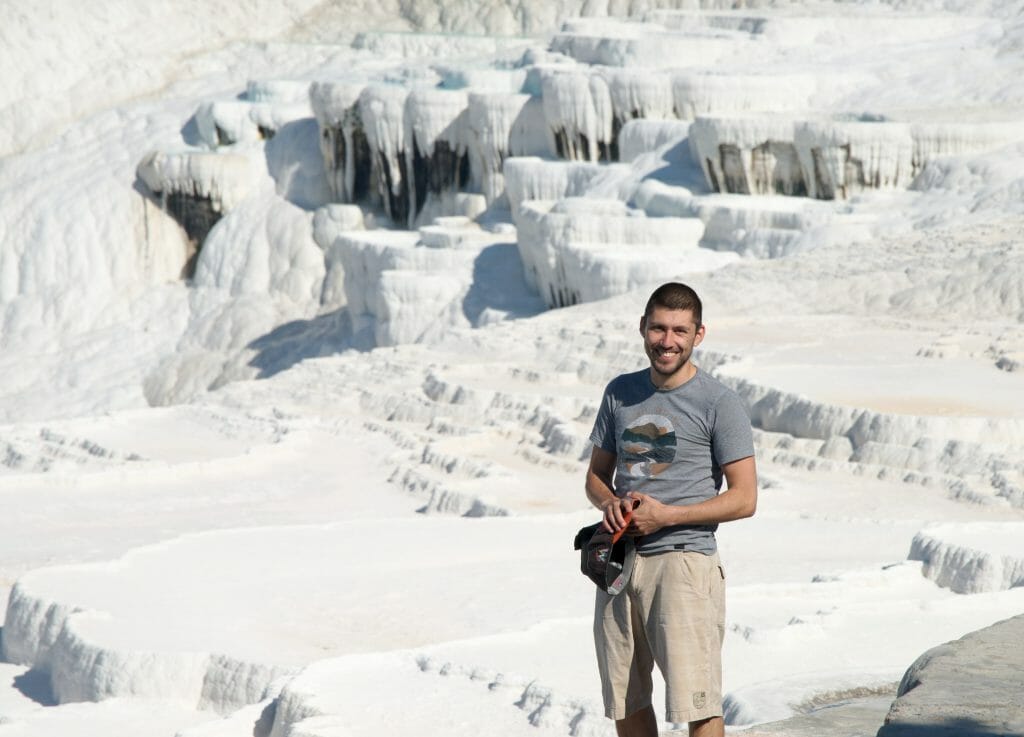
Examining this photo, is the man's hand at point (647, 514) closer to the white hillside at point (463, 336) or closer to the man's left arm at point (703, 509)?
the man's left arm at point (703, 509)

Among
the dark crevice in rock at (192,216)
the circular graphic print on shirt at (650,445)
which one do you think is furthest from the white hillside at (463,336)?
the circular graphic print on shirt at (650,445)

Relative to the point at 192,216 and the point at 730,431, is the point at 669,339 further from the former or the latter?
the point at 192,216

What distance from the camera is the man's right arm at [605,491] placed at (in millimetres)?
3781

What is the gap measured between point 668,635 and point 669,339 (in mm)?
650

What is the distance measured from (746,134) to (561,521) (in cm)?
1303

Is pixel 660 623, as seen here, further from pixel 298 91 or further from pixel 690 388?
pixel 298 91

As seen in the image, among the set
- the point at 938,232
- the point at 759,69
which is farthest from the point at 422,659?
the point at 759,69

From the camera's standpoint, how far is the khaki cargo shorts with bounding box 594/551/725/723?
385 centimetres

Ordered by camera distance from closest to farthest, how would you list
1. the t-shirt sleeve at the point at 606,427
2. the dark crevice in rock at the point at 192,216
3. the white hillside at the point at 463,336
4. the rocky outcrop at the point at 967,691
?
the rocky outcrop at the point at 967,691, the t-shirt sleeve at the point at 606,427, the white hillside at the point at 463,336, the dark crevice in rock at the point at 192,216

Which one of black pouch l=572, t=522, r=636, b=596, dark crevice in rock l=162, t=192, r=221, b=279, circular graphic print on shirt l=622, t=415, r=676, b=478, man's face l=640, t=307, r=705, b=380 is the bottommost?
dark crevice in rock l=162, t=192, r=221, b=279

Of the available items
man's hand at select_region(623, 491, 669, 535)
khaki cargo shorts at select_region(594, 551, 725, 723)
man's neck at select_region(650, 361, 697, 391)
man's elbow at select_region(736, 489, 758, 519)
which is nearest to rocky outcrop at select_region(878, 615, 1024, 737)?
khaki cargo shorts at select_region(594, 551, 725, 723)

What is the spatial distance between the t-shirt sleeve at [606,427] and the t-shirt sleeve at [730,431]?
0.24 metres

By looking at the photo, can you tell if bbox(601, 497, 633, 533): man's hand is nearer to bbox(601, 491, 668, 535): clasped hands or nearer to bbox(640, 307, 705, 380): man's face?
bbox(601, 491, 668, 535): clasped hands

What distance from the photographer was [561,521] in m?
10.5
